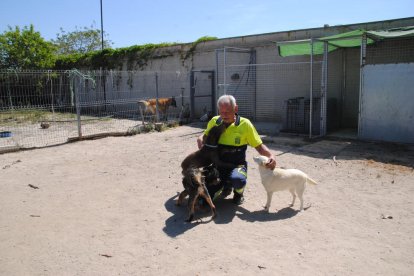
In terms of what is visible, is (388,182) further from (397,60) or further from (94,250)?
(397,60)

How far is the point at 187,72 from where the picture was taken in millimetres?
14516

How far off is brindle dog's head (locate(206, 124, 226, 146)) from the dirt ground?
2.83ft

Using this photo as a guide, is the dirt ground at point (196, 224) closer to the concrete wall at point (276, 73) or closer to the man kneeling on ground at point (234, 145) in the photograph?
the man kneeling on ground at point (234, 145)

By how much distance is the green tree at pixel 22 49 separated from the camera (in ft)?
60.3

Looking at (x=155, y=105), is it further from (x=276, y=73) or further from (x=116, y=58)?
(x=116, y=58)

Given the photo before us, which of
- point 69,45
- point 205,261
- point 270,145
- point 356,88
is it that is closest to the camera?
point 205,261

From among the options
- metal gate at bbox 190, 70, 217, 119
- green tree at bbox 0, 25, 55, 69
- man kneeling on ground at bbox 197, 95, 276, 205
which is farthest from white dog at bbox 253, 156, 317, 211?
green tree at bbox 0, 25, 55, 69

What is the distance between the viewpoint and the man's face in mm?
4402

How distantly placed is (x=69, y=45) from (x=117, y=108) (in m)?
22.6

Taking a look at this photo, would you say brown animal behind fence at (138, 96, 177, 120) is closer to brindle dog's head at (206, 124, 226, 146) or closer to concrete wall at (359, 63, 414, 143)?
concrete wall at (359, 63, 414, 143)

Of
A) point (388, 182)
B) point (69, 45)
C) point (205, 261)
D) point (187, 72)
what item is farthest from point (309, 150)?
point (69, 45)

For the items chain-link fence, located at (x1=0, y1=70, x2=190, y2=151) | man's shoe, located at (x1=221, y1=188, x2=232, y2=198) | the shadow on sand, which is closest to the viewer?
the shadow on sand

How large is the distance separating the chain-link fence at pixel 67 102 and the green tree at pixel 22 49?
4.40 metres

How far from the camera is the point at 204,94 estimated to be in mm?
13859
